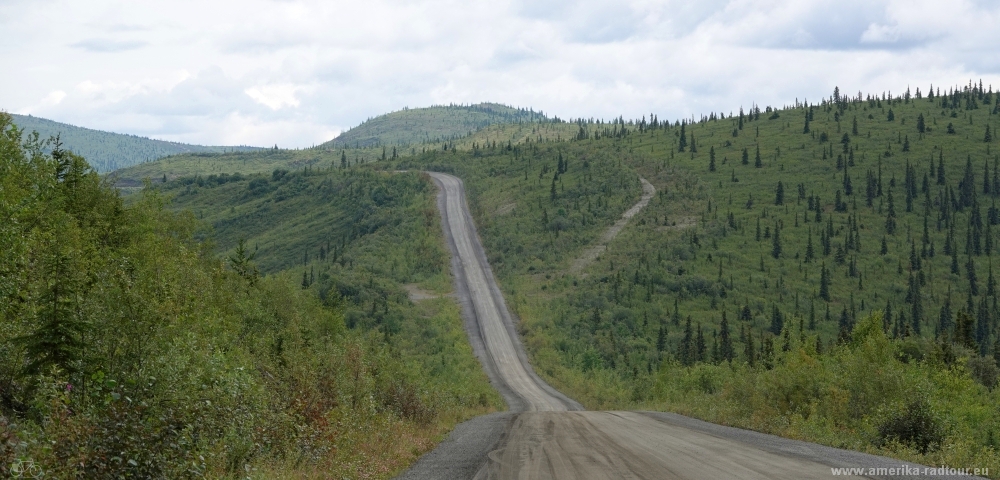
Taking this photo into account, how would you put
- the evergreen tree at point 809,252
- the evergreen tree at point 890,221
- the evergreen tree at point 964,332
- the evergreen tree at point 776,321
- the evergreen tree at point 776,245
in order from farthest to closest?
the evergreen tree at point 890,221 < the evergreen tree at point 809,252 < the evergreen tree at point 776,245 < the evergreen tree at point 776,321 < the evergreen tree at point 964,332


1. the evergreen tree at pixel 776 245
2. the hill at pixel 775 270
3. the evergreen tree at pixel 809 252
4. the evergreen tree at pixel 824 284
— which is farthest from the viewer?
the evergreen tree at pixel 809 252

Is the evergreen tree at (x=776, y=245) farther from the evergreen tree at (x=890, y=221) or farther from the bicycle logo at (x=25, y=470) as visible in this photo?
the bicycle logo at (x=25, y=470)

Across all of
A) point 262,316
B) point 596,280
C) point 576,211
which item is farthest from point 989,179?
point 262,316

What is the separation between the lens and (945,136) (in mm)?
172500

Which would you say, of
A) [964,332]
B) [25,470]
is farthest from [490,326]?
[25,470]

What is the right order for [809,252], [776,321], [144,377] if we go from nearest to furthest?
[144,377], [776,321], [809,252]

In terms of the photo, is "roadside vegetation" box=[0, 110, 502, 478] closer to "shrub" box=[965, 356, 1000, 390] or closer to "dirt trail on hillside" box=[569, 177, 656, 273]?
"shrub" box=[965, 356, 1000, 390]

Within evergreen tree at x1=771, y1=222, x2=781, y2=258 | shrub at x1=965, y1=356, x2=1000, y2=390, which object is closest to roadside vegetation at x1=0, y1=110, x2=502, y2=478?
shrub at x1=965, y1=356, x2=1000, y2=390

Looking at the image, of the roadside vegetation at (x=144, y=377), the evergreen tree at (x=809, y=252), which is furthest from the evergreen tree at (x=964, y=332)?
the evergreen tree at (x=809, y=252)

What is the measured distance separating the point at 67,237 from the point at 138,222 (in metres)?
15.7

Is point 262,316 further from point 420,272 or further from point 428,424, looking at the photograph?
point 420,272

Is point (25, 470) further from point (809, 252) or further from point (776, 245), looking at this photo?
point (809, 252)

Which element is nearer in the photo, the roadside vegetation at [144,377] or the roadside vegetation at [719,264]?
the roadside vegetation at [144,377]

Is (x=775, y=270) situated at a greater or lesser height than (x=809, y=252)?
lesser
